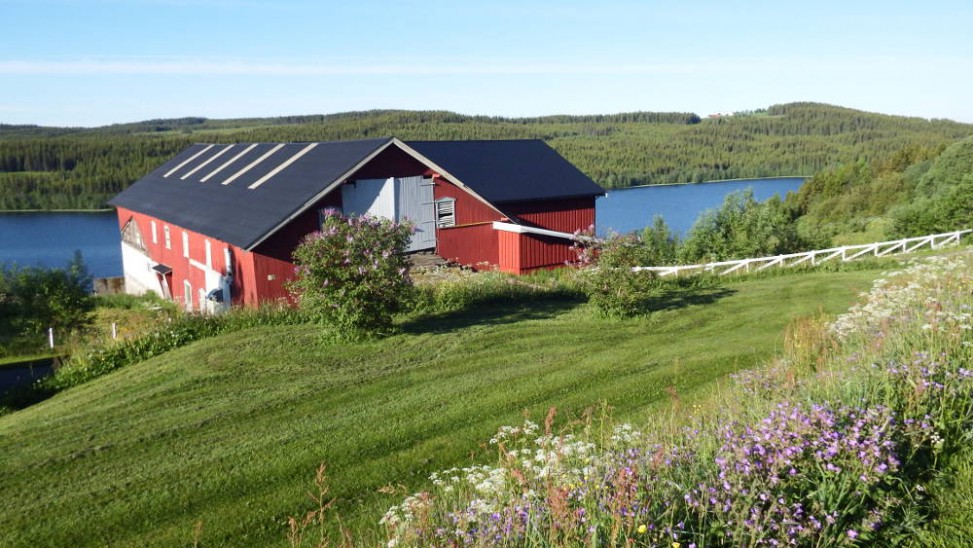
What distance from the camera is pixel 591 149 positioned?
166 meters

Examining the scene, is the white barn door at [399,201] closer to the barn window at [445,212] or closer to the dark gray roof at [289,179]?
the barn window at [445,212]

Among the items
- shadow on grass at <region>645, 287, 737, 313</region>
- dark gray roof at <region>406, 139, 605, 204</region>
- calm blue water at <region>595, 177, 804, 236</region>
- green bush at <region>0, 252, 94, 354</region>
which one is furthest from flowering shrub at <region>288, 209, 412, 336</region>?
calm blue water at <region>595, 177, 804, 236</region>

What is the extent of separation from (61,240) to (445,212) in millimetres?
69423

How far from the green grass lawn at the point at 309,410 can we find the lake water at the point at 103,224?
39.9 m

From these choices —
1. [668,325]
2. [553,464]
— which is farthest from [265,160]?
[553,464]

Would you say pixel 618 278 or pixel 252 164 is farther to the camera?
pixel 252 164

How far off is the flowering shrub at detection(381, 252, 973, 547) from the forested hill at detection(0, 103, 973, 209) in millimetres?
110313

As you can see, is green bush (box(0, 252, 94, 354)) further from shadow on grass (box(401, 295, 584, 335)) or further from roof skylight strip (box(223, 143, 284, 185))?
shadow on grass (box(401, 295, 584, 335))

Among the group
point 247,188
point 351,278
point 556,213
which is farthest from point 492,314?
point 556,213

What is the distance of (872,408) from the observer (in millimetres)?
5387

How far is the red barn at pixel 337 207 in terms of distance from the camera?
23.5 metres

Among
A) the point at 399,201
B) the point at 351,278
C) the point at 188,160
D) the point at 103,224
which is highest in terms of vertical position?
the point at 188,160

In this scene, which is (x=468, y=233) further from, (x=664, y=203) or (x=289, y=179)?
(x=664, y=203)

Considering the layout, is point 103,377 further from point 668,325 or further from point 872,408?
point 872,408
